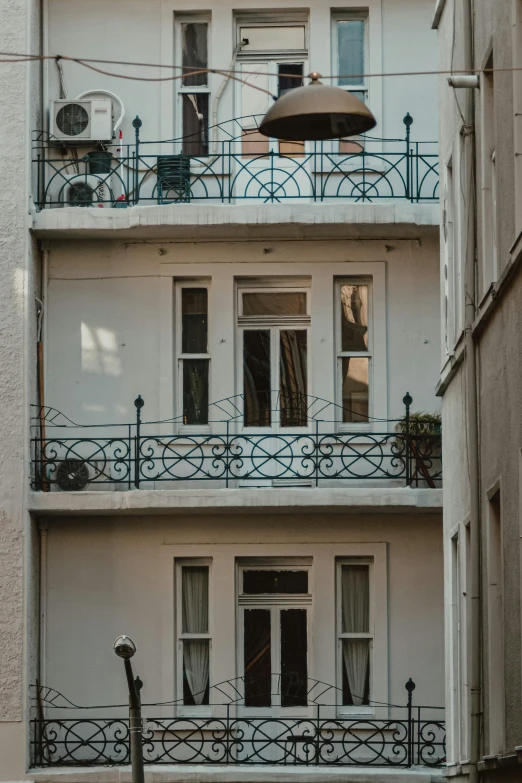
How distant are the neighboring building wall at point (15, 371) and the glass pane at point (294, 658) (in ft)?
10.5

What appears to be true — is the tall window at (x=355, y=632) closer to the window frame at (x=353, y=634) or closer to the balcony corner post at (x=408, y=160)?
the window frame at (x=353, y=634)

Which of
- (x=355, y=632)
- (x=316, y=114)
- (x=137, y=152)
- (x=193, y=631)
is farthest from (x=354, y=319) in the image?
(x=316, y=114)

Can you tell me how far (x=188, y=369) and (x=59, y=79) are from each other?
4285 millimetres

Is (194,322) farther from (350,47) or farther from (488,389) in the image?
(488,389)

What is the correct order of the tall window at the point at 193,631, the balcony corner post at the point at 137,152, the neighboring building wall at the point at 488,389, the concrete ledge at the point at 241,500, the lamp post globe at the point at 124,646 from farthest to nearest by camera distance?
the balcony corner post at the point at 137,152 → the tall window at the point at 193,631 → the concrete ledge at the point at 241,500 → the lamp post globe at the point at 124,646 → the neighboring building wall at the point at 488,389

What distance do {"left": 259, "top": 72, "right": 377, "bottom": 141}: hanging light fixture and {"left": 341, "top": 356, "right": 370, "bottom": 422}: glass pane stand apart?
1036 centimetres

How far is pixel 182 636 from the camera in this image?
23.7 metres

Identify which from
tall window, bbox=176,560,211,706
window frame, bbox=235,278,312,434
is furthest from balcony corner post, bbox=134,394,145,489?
window frame, bbox=235,278,312,434

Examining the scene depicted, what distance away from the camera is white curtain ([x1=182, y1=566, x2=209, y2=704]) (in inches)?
934

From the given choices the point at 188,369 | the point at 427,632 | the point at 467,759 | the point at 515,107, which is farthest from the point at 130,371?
the point at 515,107

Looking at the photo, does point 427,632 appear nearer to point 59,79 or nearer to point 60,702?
point 60,702

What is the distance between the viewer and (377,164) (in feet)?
80.2

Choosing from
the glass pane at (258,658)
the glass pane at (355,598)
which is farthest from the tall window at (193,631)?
the glass pane at (355,598)

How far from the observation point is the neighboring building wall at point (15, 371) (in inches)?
898
